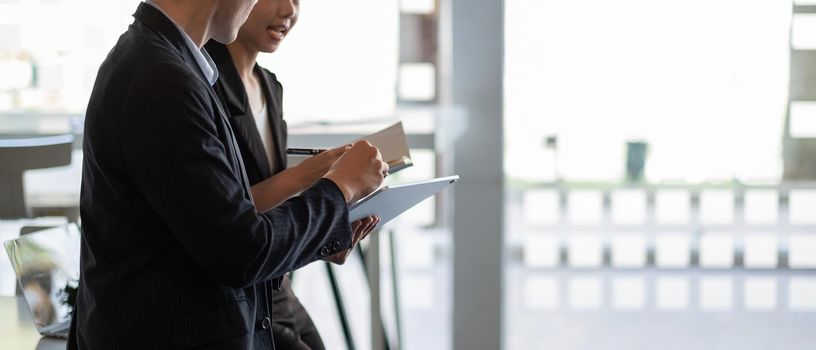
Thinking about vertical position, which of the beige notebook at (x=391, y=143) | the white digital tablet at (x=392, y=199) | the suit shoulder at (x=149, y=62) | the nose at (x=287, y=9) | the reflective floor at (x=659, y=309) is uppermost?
the nose at (x=287, y=9)

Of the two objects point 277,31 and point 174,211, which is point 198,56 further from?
point 277,31

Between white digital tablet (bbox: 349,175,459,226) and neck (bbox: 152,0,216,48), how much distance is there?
1.14 ft

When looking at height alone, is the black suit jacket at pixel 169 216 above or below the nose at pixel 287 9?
below

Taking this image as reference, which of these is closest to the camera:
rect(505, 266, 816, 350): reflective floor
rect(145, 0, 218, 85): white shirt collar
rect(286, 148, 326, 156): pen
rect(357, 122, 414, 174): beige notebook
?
rect(145, 0, 218, 85): white shirt collar

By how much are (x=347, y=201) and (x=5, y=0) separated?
9.75 ft

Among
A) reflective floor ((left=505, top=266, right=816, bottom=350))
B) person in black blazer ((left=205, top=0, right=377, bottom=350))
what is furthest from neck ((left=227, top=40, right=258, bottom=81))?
reflective floor ((left=505, top=266, right=816, bottom=350))

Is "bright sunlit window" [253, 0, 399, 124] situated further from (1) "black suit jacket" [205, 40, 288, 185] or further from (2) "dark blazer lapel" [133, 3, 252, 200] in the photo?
(2) "dark blazer lapel" [133, 3, 252, 200]

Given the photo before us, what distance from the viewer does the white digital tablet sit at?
1.52 metres

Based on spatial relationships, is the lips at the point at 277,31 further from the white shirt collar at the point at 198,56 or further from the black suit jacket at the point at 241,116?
the white shirt collar at the point at 198,56

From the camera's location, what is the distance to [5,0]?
151 inches

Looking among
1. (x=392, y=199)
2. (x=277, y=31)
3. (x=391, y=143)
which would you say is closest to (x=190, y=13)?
(x=392, y=199)

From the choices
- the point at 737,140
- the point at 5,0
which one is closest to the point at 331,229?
the point at 737,140

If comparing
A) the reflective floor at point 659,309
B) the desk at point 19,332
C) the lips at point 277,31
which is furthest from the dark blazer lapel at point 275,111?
the reflective floor at point 659,309

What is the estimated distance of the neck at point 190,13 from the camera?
4.12 feet
